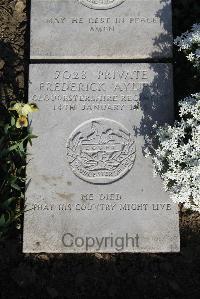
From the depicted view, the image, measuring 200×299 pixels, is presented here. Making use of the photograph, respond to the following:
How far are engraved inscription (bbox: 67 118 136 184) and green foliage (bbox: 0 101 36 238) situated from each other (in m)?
0.42

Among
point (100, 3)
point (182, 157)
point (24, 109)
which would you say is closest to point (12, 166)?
point (24, 109)

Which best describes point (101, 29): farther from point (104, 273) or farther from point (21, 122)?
point (104, 273)

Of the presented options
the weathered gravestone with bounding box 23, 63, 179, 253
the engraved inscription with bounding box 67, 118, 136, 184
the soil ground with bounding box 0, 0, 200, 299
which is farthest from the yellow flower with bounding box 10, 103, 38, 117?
the soil ground with bounding box 0, 0, 200, 299

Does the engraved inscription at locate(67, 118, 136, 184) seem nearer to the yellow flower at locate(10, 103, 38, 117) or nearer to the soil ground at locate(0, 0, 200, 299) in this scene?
the yellow flower at locate(10, 103, 38, 117)

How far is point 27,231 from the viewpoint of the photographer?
3701mm

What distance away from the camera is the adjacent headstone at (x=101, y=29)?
13.3 ft

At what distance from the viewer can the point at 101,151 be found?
149 inches

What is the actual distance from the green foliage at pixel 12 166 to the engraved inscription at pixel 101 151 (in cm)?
42

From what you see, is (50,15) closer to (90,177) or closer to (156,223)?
(90,177)

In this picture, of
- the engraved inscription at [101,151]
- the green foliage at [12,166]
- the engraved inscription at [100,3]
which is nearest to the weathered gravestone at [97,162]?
the engraved inscription at [101,151]

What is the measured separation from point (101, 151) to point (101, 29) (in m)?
1.20

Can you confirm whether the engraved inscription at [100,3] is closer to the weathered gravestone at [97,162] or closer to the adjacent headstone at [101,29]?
the adjacent headstone at [101,29]

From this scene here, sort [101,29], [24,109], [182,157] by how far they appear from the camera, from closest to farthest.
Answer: [182,157] → [24,109] → [101,29]

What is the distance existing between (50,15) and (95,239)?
216cm
